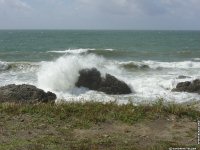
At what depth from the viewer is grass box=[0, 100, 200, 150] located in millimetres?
6539

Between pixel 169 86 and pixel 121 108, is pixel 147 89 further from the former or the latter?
pixel 121 108

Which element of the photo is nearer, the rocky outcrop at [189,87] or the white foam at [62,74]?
the rocky outcrop at [189,87]

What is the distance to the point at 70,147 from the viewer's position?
6328mm

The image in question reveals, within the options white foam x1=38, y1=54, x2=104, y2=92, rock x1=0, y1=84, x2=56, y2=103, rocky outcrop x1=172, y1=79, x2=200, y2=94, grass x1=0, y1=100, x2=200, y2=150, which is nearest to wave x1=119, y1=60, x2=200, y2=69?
white foam x1=38, y1=54, x2=104, y2=92

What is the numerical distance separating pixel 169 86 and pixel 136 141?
1366 cm

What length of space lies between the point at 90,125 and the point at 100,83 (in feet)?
33.9

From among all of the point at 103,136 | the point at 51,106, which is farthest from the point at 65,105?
the point at 103,136

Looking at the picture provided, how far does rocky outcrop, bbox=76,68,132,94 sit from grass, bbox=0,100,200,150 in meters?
8.92

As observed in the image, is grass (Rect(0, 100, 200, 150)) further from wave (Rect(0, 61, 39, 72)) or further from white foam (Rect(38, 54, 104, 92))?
wave (Rect(0, 61, 39, 72))

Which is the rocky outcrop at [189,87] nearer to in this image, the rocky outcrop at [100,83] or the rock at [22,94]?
the rocky outcrop at [100,83]

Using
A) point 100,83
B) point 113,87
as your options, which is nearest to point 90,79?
point 100,83

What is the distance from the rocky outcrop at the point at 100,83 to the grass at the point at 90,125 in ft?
29.3

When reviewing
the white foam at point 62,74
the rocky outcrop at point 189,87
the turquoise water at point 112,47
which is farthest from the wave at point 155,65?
the rocky outcrop at point 189,87

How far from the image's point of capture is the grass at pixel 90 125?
21.5ft
